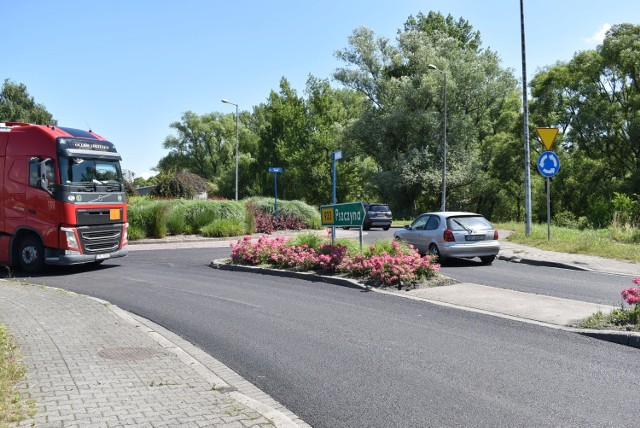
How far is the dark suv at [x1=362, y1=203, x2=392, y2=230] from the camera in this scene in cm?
3212

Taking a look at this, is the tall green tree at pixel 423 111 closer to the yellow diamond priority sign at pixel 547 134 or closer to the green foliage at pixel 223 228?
the green foliage at pixel 223 228

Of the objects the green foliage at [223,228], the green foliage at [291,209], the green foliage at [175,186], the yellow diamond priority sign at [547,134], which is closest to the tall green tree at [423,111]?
the green foliage at [291,209]

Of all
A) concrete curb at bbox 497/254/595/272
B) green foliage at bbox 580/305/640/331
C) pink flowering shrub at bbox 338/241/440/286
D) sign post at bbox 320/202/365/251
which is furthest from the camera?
concrete curb at bbox 497/254/595/272

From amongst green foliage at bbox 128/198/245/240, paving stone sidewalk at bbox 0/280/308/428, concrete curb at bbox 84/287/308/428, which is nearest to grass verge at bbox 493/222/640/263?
concrete curb at bbox 84/287/308/428

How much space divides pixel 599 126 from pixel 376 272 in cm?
3381

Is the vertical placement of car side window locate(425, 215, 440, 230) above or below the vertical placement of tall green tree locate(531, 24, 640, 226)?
below

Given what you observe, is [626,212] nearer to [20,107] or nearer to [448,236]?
[448,236]

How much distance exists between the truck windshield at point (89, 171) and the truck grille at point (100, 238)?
1.23 metres

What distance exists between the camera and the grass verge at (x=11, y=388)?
13.1 feet

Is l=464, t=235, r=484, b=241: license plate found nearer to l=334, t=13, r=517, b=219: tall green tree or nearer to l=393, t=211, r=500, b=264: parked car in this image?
l=393, t=211, r=500, b=264: parked car

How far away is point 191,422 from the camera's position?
4.09 metres

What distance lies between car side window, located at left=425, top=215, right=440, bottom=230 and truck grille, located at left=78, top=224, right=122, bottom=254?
8.57 m

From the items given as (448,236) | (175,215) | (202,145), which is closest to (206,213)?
(175,215)

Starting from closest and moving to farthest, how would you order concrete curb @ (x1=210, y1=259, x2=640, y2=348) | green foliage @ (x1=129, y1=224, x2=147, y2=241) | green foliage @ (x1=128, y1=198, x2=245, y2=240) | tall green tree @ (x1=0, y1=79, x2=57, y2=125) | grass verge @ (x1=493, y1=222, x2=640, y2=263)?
concrete curb @ (x1=210, y1=259, x2=640, y2=348) < grass verge @ (x1=493, y1=222, x2=640, y2=263) < green foliage @ (x1=129, y1=224, x2=147, y2=241) < green foliage @ (x1=128, y1=198, x2=245, y2=240) < tall green tree @ (x1=0, y1=79, x2=57, y2=125)
